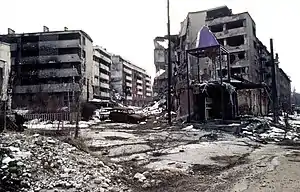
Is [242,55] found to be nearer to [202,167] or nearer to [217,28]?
[217,28]

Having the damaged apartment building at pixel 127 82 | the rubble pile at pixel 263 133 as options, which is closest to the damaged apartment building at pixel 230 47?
the rubble pile at pixel 263 133

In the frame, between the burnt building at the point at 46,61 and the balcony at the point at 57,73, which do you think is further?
the balcony at the point at 57,73

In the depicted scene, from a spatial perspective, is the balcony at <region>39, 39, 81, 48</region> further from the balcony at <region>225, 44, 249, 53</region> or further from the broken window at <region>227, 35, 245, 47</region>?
the balcony at <region>225, 44, 249, 53</region>

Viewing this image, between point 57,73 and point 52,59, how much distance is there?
2786 millimetres

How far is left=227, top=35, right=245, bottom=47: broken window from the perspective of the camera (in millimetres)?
52872

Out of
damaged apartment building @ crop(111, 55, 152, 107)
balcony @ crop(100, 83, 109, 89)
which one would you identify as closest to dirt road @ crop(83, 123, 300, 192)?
balcony @ crop(100, 83, 109, 89)

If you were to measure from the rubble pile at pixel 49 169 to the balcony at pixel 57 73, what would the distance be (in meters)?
50.2

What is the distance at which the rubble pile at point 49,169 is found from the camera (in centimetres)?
694

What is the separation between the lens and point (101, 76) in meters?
76.6

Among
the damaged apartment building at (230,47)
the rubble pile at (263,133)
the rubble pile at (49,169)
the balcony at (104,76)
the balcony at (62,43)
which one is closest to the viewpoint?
the rubble pile at (49,169)

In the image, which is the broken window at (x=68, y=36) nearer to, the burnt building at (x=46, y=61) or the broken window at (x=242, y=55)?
the burnt building at (x=46, y=61)

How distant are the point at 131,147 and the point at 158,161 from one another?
9.56 ft

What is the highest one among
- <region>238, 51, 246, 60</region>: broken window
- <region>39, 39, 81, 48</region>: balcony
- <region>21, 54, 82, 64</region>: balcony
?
<region>39, 39, 81, 48</region>: balcony

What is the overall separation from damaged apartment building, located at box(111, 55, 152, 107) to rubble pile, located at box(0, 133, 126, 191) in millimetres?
84635
